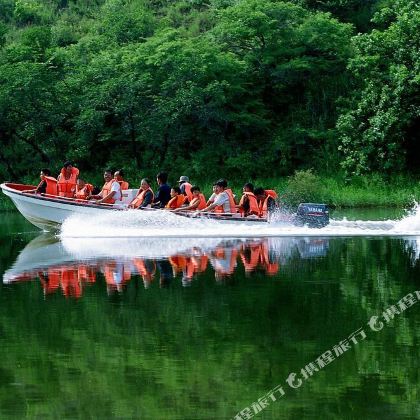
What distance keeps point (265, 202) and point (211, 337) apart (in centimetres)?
1170

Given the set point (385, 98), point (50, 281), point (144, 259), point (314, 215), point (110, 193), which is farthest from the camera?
point (385, 98)

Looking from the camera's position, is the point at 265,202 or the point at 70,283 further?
the point at 265,202

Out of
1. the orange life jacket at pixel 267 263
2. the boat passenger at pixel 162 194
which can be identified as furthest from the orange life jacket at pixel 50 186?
the orange life jacket at pixel 267 263

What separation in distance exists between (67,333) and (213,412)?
11.5ft

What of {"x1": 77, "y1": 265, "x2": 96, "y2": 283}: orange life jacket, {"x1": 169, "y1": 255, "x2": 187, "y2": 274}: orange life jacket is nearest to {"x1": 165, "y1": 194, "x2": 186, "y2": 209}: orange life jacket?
{"x1": 169, "y1": 255, "x2": 187, "y2": 274}: orange life jacket

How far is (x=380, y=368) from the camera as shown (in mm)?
9523

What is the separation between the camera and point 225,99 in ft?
114

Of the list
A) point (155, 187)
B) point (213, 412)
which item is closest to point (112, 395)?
point (213, 412)

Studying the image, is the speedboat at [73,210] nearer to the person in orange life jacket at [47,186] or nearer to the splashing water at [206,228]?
the splashing water at [206,228]

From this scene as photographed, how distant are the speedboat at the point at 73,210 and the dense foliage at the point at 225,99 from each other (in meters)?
11.0

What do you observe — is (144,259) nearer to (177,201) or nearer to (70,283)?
(70,283)

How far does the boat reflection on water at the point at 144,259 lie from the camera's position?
15.6m

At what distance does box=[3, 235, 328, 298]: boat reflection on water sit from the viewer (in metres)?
15.6

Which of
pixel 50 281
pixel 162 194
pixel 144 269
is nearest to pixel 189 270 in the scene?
pixel 144 269
